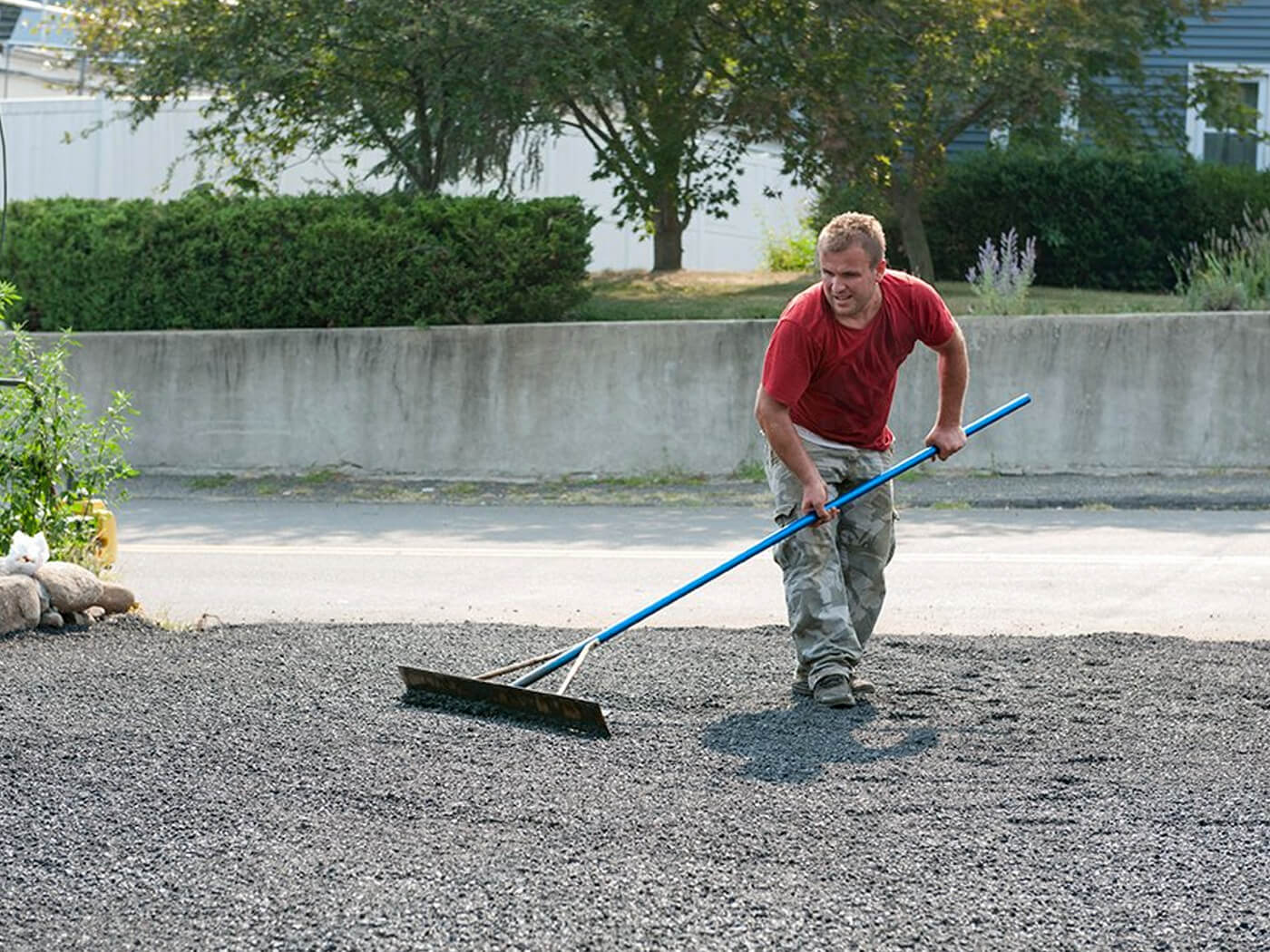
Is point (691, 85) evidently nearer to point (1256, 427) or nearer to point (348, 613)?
point (1256, 427)

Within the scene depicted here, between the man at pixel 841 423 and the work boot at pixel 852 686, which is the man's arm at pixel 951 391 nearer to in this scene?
the man at pixel 841 423

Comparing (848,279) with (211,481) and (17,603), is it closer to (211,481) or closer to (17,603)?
(17,603)

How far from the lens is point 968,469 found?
13.3 meters

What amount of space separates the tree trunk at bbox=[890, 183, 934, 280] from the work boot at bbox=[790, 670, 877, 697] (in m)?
10.9

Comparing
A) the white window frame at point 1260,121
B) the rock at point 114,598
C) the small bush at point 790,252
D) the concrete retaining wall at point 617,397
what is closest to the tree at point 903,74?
the concrete retaining wall at point 617,397

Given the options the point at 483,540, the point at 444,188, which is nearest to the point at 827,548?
the point at 483,540

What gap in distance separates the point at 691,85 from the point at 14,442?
8808mm

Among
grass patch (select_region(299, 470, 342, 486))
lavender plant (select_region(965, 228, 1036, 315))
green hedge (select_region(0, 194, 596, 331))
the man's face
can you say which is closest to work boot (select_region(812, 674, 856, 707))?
the man's face

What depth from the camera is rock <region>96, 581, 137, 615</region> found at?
7828 mm

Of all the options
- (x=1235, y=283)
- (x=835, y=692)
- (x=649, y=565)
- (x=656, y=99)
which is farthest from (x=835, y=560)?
(x=656, y=99)

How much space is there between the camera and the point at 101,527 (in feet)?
27.6

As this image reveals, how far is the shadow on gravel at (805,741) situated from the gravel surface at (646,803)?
18 millimetres

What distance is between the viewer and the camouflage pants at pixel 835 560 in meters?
6.45

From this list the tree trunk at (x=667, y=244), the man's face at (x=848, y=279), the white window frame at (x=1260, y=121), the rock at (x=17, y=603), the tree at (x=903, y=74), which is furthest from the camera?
the white window frame at (x=1260, y=121)
